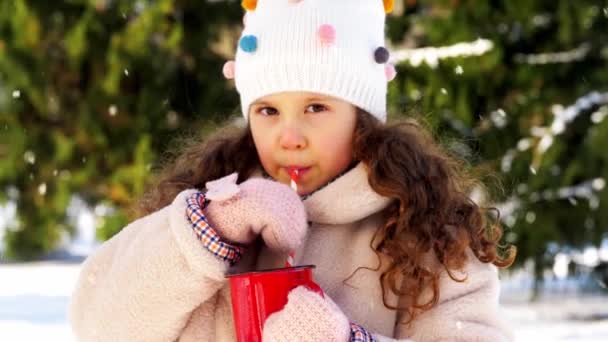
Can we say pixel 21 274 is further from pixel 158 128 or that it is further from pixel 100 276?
pixel 100 276

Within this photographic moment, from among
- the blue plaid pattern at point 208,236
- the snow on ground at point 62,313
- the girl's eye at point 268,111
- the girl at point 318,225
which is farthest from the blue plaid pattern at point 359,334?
the snow on ground at point 62,313

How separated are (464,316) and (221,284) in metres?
0.45

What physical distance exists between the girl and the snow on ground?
2.40m

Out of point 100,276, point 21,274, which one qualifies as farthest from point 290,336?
point 21,274

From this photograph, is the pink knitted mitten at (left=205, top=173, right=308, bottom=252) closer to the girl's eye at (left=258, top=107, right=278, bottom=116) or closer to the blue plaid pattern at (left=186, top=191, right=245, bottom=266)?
the blue plaid pattern at (left=186, top=191, right=245, bottom=266)

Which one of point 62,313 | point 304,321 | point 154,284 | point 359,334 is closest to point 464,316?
point 359,334

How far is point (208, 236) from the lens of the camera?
1.66 m

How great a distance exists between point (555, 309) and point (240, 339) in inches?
149

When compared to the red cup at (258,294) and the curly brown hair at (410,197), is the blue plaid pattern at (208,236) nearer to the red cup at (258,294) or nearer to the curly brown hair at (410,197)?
the red cup at (258,294)

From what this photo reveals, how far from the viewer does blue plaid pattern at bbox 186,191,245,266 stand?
5.44ft

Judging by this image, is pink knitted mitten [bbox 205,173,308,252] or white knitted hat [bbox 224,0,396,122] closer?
pink knitted mitten [bbox 205,173,308,252]

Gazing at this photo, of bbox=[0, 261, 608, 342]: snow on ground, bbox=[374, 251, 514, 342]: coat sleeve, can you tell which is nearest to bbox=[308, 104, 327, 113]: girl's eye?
bbox=[374, 251, 514, 342]: coat sleeve

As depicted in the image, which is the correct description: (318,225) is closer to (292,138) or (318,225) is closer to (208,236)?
(292,138)

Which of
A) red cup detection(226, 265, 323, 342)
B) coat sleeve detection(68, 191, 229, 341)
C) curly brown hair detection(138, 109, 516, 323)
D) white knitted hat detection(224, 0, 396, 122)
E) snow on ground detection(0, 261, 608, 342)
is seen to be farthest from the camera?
snow on ground detection(0, 261, 608, 342)
